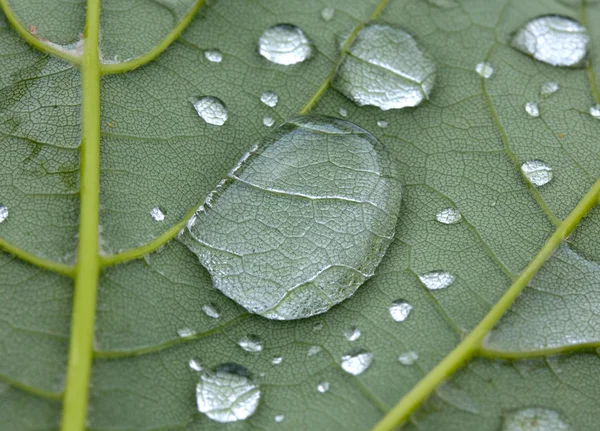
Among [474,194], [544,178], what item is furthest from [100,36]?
[544,178]

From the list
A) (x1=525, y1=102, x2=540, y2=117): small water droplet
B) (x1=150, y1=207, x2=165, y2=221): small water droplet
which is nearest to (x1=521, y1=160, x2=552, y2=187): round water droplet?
(x1=525, y1=102, x2=540, y2=117): small water droplet

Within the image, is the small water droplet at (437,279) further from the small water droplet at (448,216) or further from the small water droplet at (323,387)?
the small water droplet at (323,387)

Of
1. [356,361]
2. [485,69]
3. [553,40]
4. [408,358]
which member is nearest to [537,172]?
[485,69]

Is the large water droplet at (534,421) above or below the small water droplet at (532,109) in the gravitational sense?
below

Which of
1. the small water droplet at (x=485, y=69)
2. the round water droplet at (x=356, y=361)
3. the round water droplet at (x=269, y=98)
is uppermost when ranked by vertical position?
the round water droplet at (x=269, y=98)

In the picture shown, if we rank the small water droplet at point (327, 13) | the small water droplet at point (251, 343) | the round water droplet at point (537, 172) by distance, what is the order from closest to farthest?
the small water droplet at point (251, 343), the round water droplet at point (537, 172), the small water droplet at point (327, 13)

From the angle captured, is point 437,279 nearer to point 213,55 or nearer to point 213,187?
point 213,187

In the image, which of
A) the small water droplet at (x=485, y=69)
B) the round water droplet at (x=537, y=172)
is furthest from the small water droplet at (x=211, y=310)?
the small water droplet at (x=485, y=69)
